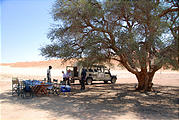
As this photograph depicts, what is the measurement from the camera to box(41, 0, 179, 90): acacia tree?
8.29 metres

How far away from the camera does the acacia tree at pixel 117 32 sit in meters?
8.29

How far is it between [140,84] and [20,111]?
927 cm

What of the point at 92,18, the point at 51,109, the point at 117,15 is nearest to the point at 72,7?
the point at 92,18

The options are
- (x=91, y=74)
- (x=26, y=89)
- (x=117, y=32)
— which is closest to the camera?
(x=117, y=32)

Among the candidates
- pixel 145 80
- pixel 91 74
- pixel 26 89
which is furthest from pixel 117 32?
pixel 91 74

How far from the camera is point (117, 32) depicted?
31.1 feet

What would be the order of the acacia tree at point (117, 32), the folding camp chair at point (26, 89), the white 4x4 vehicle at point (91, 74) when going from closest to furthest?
the acacia tree at point (117, 32), the folding camp chair at point (26, 89), the white 4x4 vehicle at point (91, 74)

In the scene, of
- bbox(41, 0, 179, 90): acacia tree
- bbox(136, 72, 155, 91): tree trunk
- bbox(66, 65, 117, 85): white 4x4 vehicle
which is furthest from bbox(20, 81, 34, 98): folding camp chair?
bbox(136, 72, 155, 91): tree trunk

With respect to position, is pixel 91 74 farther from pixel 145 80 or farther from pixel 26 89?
pixel 26 89

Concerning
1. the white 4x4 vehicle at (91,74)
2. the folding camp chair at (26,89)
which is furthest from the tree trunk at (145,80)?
the folding camp chair at (26,89)

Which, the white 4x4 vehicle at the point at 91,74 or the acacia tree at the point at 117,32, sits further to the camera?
the white 4x4 vehicle at the point at 91,74

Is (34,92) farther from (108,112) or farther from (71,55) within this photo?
(108,112)

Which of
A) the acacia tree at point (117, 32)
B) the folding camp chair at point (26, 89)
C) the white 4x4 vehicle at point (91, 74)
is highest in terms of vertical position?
the acacia tree at point (117, 32)

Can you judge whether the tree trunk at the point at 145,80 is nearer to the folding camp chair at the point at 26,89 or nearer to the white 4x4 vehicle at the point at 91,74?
the white 4x4 vehicle at the point at 91,74
